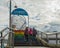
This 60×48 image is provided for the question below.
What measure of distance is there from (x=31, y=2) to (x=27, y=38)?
19.6 feet

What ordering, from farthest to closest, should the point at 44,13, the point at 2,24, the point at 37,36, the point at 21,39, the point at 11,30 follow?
the point at 44,13
the point at 2,24
the point at 37,36
the point at 21,39
the point at 11,30

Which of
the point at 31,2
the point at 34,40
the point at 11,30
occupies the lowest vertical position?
the point at 34,40

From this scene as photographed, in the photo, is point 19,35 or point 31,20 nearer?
point 19,35

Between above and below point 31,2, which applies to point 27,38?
below

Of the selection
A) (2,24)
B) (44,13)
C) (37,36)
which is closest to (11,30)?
(37,36)

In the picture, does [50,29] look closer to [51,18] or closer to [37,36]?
[51,18]

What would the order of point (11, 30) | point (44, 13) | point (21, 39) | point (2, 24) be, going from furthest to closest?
1. point (44, 13)
2. point (2, 24)
3. point (21, 39)
4. point (11, 30)

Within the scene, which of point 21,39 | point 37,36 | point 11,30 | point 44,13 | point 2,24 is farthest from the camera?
point 44,13

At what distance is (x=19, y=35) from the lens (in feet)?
39.8

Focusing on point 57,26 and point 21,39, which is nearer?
point 21,39

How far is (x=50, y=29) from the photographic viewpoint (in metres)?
16.5

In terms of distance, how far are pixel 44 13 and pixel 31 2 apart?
1213 mm

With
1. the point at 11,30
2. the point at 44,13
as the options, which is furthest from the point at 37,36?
the point at 11,30

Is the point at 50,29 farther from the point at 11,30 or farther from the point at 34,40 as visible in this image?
the point at 11,30
